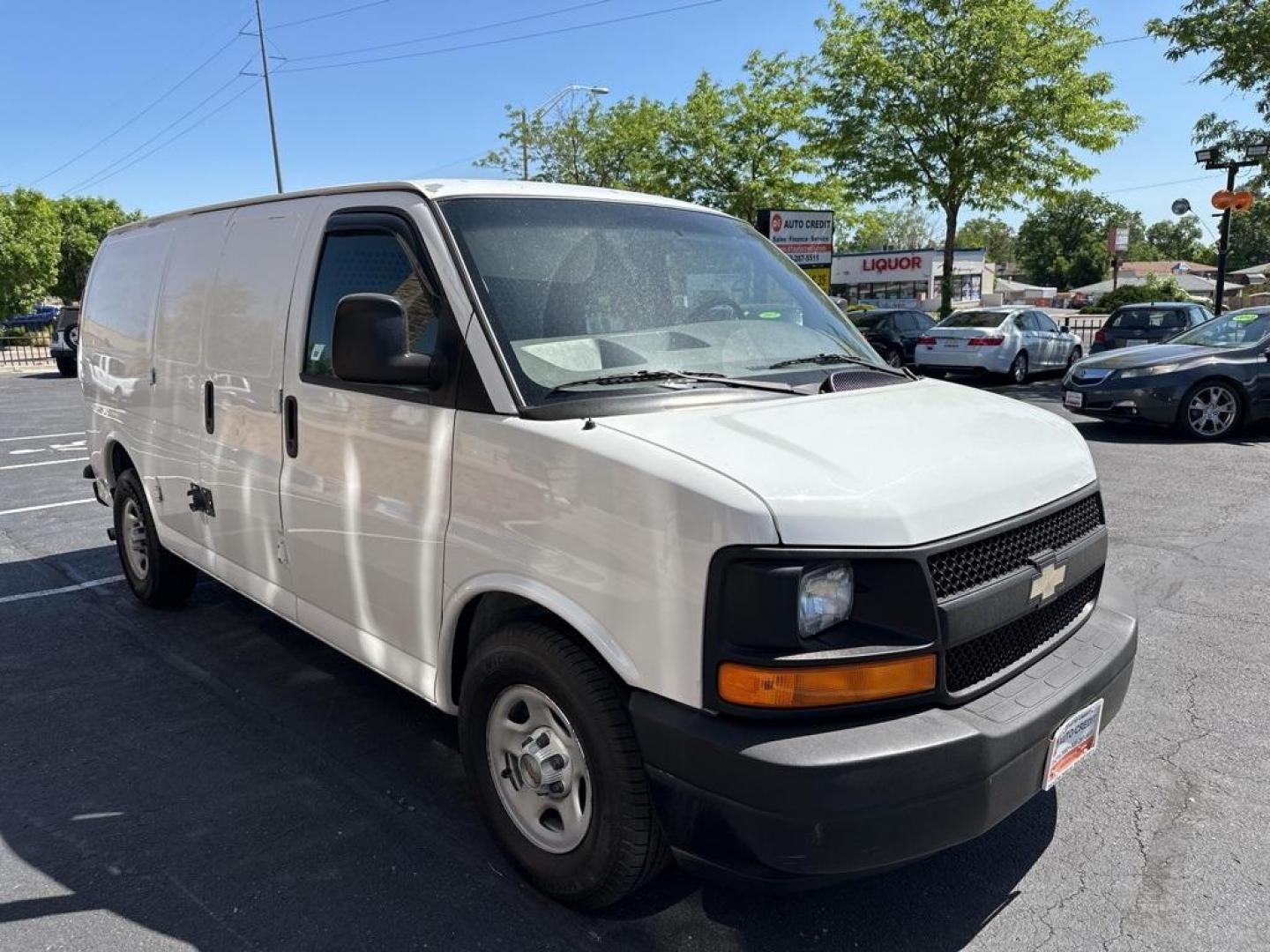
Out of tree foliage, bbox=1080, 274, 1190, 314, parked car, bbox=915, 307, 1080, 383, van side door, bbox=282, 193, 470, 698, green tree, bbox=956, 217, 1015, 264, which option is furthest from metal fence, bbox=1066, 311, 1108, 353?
green tree, bbox=956, 217, 1015, 264

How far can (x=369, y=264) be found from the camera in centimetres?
318

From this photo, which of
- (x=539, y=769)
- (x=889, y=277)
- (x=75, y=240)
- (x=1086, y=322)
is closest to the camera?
(x=539, y=769)

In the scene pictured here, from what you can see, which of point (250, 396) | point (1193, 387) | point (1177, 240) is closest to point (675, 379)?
point (250, 396)

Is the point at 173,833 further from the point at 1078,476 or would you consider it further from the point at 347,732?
the point at 1078,476

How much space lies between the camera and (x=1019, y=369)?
1694cm

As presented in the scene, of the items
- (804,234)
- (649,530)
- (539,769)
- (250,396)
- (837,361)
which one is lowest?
(539,769)

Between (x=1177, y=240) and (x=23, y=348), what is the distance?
137 m

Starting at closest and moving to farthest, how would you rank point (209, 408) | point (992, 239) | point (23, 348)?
point (209, 408) < point (23, 348) < point (992, 239)

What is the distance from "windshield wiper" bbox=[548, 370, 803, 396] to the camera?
2686mm

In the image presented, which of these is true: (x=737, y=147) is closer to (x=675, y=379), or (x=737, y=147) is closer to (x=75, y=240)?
(x=675, y=379)

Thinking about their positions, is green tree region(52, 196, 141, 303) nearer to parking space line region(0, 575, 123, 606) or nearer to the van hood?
parking space line region(0, 575, 123, 606)

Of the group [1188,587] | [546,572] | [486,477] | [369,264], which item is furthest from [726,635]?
[1188,587]

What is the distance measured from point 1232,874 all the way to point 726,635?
1981mm

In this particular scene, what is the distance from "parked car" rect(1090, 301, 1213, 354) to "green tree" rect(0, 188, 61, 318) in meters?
40.8
